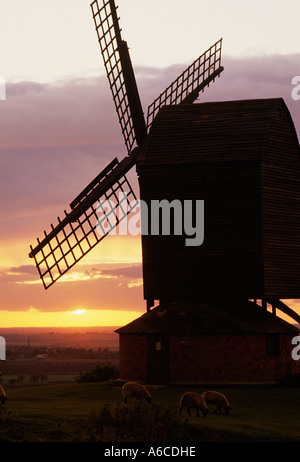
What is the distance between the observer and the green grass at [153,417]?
84.6ft

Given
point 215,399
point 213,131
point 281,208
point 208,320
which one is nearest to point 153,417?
point 215,399

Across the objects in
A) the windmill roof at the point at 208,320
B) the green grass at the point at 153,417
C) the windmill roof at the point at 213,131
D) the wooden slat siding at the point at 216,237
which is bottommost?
the green grass at the point at 153,417

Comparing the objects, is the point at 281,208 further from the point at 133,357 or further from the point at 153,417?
the point at 153,417

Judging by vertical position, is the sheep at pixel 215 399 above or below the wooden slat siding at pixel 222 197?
below

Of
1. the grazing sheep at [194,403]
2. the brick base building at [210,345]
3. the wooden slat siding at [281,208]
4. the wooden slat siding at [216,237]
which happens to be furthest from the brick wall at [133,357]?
the grazing sheep at [194,403]

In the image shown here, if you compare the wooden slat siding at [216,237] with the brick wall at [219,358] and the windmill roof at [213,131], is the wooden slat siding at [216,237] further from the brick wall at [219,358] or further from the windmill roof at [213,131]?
the brick wall at [219,358]

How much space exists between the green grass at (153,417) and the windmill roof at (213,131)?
33.5ft

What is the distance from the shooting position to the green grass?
25.8m

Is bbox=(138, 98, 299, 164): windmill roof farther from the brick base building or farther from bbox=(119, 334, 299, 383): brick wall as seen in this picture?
bbox=(119, 334, 299, 383): brick wall

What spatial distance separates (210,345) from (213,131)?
369 inches

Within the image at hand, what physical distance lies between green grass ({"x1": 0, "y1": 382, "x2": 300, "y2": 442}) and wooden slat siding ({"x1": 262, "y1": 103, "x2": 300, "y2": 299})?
5688mm

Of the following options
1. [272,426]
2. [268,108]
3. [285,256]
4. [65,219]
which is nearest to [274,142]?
[268,108]

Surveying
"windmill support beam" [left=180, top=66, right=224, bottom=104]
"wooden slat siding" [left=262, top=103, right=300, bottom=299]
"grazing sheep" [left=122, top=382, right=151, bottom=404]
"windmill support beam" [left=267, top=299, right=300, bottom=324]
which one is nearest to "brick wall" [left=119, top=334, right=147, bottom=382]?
"wooden slat siding" [left=262, top=103, right=300, bottom=299]
